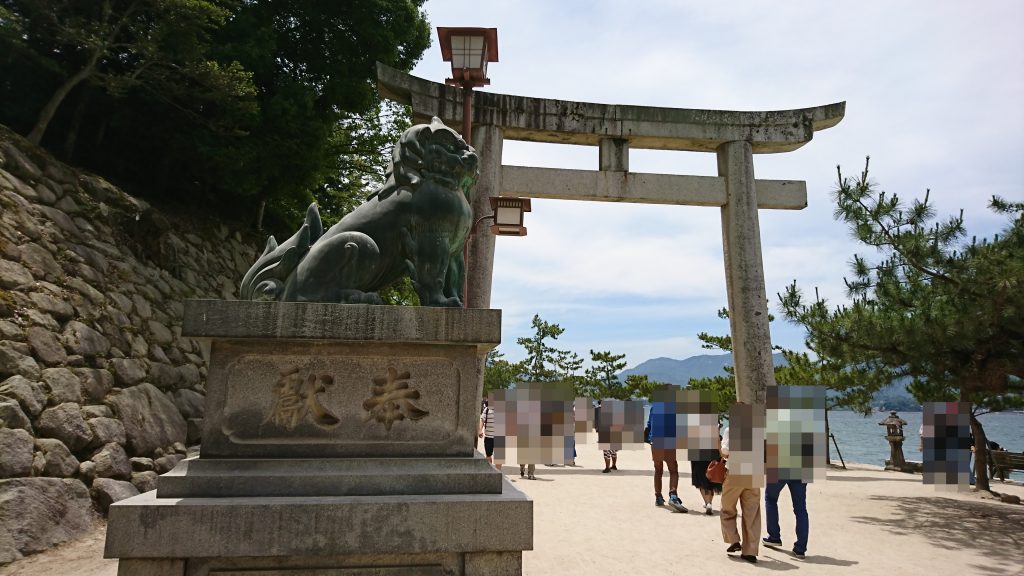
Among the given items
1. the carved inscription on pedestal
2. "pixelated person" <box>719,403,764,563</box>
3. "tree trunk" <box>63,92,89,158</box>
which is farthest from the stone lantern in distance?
"tree trunk" <box>63,92,89,158</box>

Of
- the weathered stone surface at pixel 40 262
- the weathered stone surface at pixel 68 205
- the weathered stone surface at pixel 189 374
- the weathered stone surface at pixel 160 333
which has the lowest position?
the weathered stone surface at pixel 189 374

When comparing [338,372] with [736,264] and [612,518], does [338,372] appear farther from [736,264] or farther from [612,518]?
[736,264]

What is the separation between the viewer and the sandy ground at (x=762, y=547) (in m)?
5.25

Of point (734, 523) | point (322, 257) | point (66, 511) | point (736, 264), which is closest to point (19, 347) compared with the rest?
point (66, 511)

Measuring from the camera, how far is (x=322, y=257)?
3.29 meters

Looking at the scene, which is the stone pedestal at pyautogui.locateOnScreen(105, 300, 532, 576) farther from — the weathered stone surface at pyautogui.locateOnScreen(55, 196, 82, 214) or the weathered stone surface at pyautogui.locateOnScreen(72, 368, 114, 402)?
the weathered stone surface at pyautogui.locateOnScreen(55, 196, 82, 214)

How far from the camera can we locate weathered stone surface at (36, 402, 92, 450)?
5667 millimetres

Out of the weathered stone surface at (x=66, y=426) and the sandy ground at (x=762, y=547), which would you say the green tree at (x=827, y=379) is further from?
the weathered stone surface at (x=66, y=426)

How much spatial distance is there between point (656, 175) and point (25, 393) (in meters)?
9.51

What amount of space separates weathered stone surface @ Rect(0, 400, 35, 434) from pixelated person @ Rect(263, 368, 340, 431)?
414 centimetres

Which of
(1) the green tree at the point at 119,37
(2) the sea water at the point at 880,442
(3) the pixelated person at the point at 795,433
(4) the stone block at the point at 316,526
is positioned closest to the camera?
(4) the stone block at the point at 316,526

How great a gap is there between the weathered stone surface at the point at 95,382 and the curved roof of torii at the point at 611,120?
6043mm

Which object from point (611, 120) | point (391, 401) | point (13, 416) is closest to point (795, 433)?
point (391, 401)

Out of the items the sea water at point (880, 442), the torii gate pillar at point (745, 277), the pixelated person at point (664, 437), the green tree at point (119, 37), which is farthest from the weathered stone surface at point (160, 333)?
the torii gate pillar at point (745, 277)
